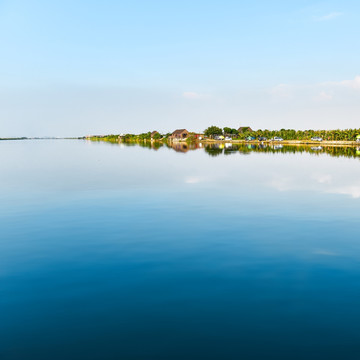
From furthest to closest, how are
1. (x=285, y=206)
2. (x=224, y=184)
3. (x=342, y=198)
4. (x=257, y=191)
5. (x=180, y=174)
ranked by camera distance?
(x=180, y=174)
(x=224, y=184)
(x=257, y=191)
(x=342, y=198)
(x=285, y=206)

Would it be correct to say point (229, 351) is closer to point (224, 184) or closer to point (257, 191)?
point (257, 191)

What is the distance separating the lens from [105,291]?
10820mm

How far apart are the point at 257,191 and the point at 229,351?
2439 cm

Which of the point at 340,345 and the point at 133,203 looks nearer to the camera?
the point at 340,345

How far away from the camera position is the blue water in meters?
8.09

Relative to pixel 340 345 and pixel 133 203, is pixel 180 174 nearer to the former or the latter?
pixel 133 203

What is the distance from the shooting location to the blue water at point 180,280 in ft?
26.5

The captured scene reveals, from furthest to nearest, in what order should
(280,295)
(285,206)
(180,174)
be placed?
(180,174) < (285,206) < (280,295)

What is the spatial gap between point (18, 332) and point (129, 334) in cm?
294

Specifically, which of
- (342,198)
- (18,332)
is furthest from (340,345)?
(342,198)

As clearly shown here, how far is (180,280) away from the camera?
1166cm

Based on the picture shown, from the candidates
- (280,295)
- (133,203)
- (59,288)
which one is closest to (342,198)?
(133,203)

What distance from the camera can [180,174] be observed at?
43.5 m

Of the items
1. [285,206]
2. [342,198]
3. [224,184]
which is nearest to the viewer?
[285,206]
